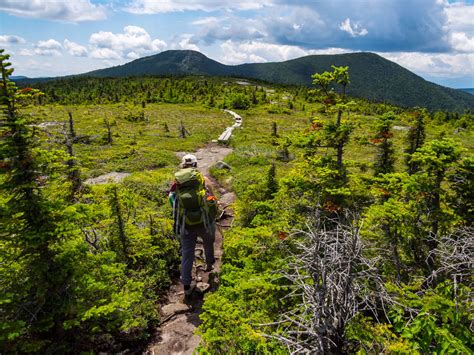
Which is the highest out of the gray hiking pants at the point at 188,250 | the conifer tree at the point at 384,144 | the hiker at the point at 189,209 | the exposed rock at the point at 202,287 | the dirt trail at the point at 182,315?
the conifer tree at the point at 384,144

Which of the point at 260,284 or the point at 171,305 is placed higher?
the point at 260,284

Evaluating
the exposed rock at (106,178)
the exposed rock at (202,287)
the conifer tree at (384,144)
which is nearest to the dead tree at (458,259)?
the conifer tree at (384,144)

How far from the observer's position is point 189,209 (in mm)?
6770

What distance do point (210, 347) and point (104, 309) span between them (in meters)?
1.70

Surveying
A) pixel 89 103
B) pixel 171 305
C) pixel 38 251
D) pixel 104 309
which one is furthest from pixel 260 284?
pixel 89 103

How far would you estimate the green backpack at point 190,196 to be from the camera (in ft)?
21.4

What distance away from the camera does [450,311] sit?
136 inches

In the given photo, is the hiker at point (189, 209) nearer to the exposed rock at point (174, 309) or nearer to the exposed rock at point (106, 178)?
the exposed rock at point (174, 309)

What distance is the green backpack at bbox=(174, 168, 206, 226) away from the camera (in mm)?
6531

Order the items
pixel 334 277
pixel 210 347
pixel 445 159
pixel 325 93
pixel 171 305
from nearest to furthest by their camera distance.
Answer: pixel 334 277 → pixel 210 347 → pixel 445 159 → pixel 171 305 → pixel 325 93

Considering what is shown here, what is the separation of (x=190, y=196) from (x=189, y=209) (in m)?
0.37

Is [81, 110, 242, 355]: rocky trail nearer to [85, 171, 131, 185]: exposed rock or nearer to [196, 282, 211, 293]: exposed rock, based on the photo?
[196, 282, 211, 293]: exposed rock

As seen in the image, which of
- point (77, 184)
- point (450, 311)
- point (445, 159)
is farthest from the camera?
point (77, 184)

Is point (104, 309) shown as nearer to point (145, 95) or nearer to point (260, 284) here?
point (260, 284)
